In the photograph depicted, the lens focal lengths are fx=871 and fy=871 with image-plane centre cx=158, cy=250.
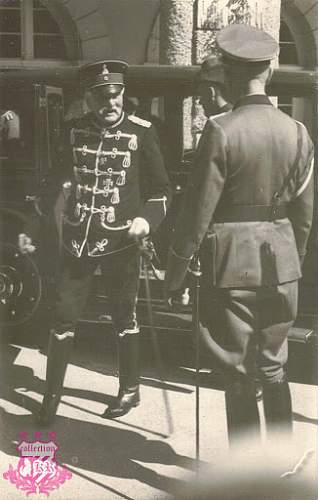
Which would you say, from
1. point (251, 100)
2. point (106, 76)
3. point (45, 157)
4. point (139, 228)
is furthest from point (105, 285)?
point (251, 100)

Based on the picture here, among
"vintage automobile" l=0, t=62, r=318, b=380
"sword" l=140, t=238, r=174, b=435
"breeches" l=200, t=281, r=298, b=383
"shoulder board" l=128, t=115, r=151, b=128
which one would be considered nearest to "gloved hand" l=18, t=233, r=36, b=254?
"vintage automobile" l=0, t=62, r=318, b=380

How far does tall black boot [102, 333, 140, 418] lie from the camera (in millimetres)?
4625

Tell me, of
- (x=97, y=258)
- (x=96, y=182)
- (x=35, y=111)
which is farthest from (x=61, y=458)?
(x=35, y=111)

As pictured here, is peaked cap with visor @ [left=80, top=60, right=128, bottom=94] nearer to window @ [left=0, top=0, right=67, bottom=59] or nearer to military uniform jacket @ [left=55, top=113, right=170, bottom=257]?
military uniform jacket @ [left=55, top=113, right=170, bottom=257]

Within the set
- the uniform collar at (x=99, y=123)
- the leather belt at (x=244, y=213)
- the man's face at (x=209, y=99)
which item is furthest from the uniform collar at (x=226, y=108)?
the leather belt at (x=244, y=213)

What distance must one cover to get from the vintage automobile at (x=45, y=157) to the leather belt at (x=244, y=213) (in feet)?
3.38

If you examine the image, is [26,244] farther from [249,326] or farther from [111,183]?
[249,326]

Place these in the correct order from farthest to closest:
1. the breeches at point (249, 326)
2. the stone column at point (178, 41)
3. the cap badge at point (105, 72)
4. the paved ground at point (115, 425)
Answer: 1. the stone column at point (178, 41)
2. the cap badge at point (105, 72)
3. the paved ground at point (115, 425)
4. the breeches at point (249, 326)

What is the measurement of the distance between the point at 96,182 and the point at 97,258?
399 mm

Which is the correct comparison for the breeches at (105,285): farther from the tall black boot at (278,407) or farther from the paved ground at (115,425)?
the tall black boot at (278,407)

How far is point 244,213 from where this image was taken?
3600 millimetres

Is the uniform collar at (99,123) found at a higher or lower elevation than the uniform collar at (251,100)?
lower

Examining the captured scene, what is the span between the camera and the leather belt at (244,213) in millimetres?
3598

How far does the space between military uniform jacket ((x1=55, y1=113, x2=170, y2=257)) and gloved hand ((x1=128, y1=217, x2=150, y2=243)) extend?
4 cm
